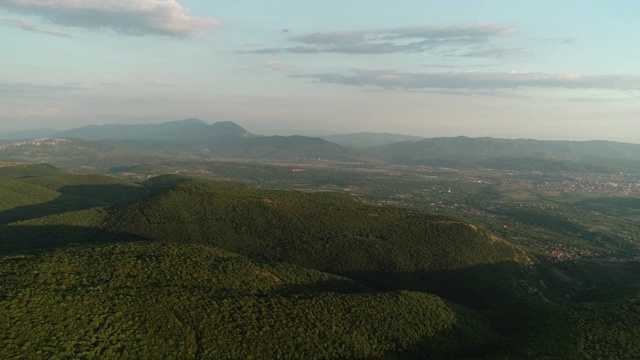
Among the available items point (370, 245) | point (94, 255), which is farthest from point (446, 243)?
point (94, 255)

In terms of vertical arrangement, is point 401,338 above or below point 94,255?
below

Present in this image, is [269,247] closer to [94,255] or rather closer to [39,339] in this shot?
[94,255]

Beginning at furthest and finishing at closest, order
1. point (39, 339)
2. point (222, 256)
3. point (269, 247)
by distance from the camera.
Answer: point (269, 247)
point (222, 256)
point (39, 339)

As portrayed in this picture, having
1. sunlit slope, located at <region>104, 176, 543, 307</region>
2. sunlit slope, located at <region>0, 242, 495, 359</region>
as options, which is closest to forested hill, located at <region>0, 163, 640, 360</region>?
sunlit slope, located at <region>0, 242, 495, 359</region>

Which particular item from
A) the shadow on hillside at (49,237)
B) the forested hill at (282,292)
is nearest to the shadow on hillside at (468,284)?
the forested hill at (282,292)

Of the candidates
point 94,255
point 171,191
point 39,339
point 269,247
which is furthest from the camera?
point 171,191

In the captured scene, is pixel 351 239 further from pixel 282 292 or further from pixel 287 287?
pixel 282 292
